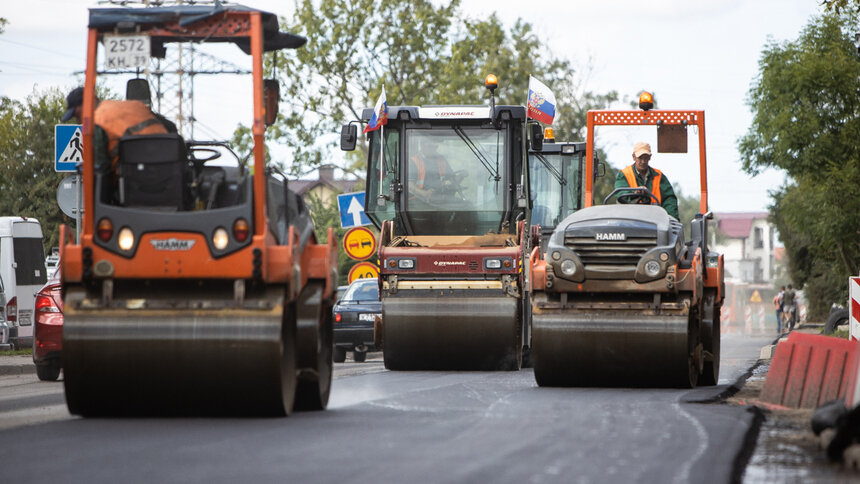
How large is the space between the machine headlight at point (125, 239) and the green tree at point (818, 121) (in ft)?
95.7

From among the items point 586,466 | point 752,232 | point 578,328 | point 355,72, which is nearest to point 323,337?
point 578,328

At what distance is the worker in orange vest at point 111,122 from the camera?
902cm

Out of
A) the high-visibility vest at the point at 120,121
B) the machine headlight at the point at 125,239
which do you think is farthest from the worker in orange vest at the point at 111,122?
the machine headlight at the point at 125,239

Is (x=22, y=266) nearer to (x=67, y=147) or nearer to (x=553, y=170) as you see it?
(x=67, y=147)

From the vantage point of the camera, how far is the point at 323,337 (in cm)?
1012

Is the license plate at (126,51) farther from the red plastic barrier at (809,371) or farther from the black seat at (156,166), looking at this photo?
the red plastic barrier at (809,371)

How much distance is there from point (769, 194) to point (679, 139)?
1809 inches

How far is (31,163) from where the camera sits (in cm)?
5012

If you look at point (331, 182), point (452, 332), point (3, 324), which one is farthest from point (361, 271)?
point (331, 182)

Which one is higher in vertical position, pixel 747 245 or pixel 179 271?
pixel 747 245

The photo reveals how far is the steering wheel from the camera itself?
505 inches

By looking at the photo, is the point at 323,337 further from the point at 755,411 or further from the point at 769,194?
the point at 769,194

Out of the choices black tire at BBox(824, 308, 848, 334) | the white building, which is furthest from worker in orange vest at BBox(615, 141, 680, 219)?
the white building

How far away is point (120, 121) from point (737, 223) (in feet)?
524
